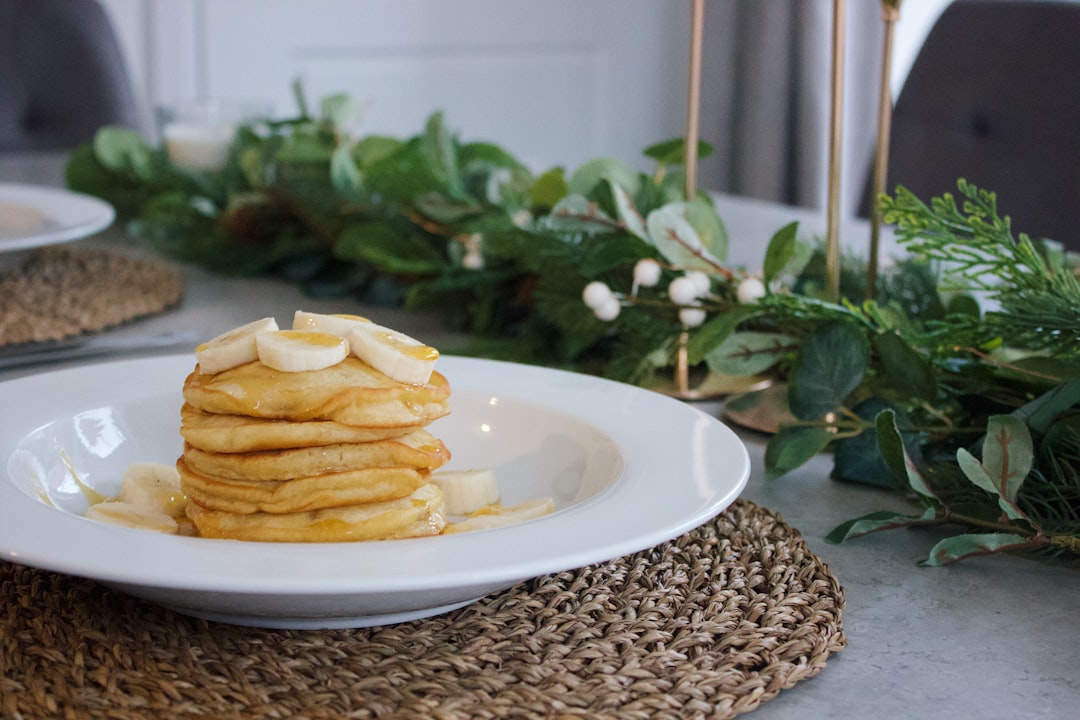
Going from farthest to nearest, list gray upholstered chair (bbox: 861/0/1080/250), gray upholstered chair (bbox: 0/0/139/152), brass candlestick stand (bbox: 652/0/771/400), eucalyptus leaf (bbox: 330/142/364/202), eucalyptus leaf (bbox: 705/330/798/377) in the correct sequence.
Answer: gray upholstered chair (bbox: 0/0/139/152)
gray upholstered chair (bbox: 861/0/1080/250)
eucalyptus leaf (bbox: 330/142/364/202)
brass candlestick stand (bbox: 652/0/771/400)
eucalyptus leaf (bbox: 705/330/798/377)

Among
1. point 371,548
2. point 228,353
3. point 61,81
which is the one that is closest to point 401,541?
point 371,548

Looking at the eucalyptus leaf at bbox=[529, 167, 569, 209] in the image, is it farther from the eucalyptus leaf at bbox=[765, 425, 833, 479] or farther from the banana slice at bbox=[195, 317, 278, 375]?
the banana slice at bbox=[195, 317, 278, 375]

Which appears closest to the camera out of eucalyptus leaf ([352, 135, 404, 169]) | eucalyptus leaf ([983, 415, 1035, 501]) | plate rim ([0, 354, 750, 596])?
plate rim ([0, 354, 750, 596])

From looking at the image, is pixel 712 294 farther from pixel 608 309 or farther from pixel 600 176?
pixel 600 176

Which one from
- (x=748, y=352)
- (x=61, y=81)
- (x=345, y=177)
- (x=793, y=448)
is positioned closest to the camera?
(x=793, y=448)

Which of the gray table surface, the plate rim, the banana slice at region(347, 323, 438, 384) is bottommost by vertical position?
the gray table surface

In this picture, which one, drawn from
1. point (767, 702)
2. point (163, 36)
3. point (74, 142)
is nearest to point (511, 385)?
point (767, 702)

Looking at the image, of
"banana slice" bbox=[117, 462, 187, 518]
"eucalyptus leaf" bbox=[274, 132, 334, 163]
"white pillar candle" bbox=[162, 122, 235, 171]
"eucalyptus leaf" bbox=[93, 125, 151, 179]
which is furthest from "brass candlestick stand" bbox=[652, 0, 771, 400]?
"eucalyptus leaf" bbox=[93, 125, 151, 179]
